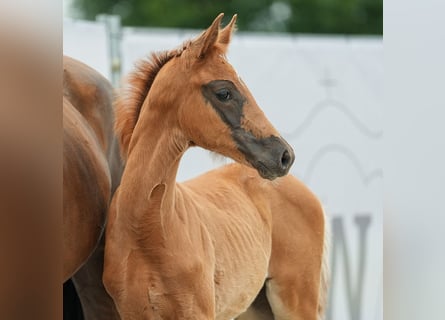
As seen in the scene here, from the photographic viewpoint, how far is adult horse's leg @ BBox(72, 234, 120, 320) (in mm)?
893

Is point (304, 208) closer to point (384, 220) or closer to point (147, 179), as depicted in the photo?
point (147, 179)

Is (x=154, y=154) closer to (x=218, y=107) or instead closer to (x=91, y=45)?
(x=218, y=107)

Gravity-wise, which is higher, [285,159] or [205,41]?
[205,41]

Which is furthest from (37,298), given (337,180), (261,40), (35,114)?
(261,40)

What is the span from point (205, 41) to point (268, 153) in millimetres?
132

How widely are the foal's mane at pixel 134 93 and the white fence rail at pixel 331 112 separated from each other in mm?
579

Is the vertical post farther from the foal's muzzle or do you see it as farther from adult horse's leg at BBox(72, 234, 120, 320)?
the foal's muzzle

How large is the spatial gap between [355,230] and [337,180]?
5.7 inches

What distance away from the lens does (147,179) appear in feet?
2.75

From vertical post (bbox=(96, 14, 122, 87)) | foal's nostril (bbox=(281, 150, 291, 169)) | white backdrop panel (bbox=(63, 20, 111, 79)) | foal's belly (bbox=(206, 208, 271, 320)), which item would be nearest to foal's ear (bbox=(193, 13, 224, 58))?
foal's nostril (bbox=(281, 150, 291, 169))

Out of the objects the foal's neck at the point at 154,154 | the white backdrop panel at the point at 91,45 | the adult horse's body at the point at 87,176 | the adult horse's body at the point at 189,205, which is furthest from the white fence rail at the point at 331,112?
the foal's neck at the point at 154,154

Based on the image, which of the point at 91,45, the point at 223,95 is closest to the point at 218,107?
the point at 223,95

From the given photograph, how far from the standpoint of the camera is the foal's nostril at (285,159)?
0.77 meters

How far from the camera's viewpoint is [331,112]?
203 centimetres
